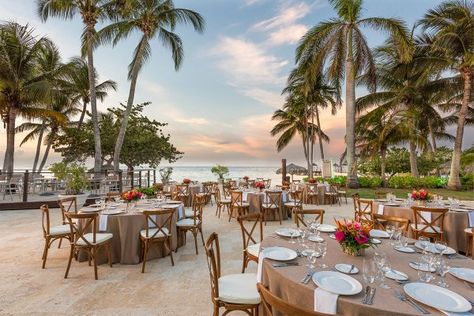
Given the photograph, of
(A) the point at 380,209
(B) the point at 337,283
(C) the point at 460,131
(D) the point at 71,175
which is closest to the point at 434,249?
(B) the point at 337,283

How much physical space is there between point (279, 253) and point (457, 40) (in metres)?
15.3

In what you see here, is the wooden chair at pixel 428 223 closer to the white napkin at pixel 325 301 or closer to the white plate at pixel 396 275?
the white plate at pixel 396 275

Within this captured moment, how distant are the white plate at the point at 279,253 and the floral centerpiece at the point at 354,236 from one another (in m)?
0.42

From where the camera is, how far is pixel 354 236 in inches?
84.5

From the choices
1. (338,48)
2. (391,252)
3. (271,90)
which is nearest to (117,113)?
(271,90)

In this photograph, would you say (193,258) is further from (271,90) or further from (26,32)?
(26,32)

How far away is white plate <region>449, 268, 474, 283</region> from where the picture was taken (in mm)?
1817

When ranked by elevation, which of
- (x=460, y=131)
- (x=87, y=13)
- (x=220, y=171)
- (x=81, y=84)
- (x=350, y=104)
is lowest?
(x=220, y=171)

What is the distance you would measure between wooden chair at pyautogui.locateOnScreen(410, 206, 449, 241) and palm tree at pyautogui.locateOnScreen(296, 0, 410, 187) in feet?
25.5

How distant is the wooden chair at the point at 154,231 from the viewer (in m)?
3.91

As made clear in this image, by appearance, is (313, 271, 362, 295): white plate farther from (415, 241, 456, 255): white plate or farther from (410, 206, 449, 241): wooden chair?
(410, 206, 449, 241): wooden chair

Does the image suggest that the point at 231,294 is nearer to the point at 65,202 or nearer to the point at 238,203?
the point at 65,202

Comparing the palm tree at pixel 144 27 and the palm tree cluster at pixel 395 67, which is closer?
the palm tree cluster at pixel 395 67

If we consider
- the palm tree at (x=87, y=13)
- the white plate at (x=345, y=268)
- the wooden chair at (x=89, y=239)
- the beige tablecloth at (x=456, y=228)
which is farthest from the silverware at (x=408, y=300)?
the palm tree at (x=87, y=13)
